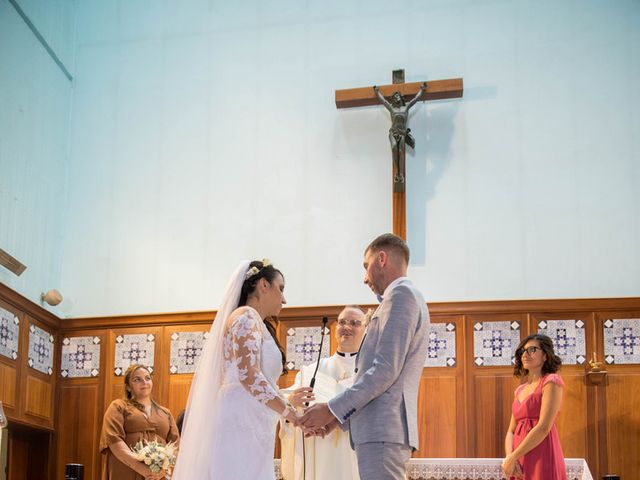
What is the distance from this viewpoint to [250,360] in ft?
16.3

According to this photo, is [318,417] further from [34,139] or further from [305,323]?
[34,139]

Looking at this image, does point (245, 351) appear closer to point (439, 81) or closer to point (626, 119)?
point (439, 81)

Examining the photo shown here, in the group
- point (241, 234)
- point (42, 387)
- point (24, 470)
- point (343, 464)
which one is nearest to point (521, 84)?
point (241, 234)

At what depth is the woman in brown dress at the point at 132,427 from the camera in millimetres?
8156

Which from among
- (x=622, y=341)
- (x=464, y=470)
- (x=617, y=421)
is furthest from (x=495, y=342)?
(x=464, y=470)

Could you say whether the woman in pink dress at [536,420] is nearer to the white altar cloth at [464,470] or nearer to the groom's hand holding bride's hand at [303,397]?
the white altar cloth at [464,470]

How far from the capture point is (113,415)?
8312 mm

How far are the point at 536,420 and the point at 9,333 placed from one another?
4776mm

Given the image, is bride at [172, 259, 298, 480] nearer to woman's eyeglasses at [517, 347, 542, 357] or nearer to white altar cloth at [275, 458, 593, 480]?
white altar cloth at [275, 458, 593, 480]

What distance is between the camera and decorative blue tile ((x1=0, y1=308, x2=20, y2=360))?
341 inches

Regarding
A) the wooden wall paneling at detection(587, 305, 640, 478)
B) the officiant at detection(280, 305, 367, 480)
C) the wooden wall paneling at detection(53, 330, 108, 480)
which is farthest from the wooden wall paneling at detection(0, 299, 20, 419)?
the wooden wall paneling at detection(587, 305, 640, 478)

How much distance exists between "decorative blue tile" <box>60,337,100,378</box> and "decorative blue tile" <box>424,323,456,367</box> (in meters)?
3.37

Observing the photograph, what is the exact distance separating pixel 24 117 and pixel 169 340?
2647 millimetres

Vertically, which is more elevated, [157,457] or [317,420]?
[317,420]
